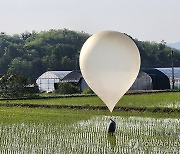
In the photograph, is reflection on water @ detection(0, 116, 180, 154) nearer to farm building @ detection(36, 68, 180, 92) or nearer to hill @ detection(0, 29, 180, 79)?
farm building @ detection(36, 68, 180, 92)

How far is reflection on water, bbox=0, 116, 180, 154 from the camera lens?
40.7ft

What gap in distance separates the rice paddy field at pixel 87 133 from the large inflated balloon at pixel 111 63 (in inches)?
56.8

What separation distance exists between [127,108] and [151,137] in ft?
26.4

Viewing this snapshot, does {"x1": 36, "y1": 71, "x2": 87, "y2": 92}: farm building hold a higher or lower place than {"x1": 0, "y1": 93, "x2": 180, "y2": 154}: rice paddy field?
higher

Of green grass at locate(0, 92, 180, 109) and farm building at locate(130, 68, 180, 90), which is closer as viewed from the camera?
green grass at locate(0, 92, 180, 109)

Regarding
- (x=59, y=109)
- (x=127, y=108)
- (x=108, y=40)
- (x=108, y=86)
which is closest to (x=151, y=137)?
(x=108, y=86)

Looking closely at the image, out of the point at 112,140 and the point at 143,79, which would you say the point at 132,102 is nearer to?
the point at 112,140

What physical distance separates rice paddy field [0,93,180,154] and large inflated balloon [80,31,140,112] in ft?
4.73

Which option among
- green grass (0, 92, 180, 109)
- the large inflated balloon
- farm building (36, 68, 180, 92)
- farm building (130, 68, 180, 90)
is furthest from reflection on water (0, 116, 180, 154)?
farm building (36, 68, 180, 92)

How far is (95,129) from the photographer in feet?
53.4

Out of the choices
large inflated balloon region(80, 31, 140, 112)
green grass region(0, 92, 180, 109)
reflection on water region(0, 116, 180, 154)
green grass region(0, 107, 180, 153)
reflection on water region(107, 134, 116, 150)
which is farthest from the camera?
green grass region(0, 92, 180, 109)

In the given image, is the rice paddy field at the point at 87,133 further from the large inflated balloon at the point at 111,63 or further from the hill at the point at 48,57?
the hill at the point at 48,57

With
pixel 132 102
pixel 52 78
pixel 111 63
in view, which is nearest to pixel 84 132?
pixel 111 63

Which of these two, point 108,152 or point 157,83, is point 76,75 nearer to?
point 157,83
